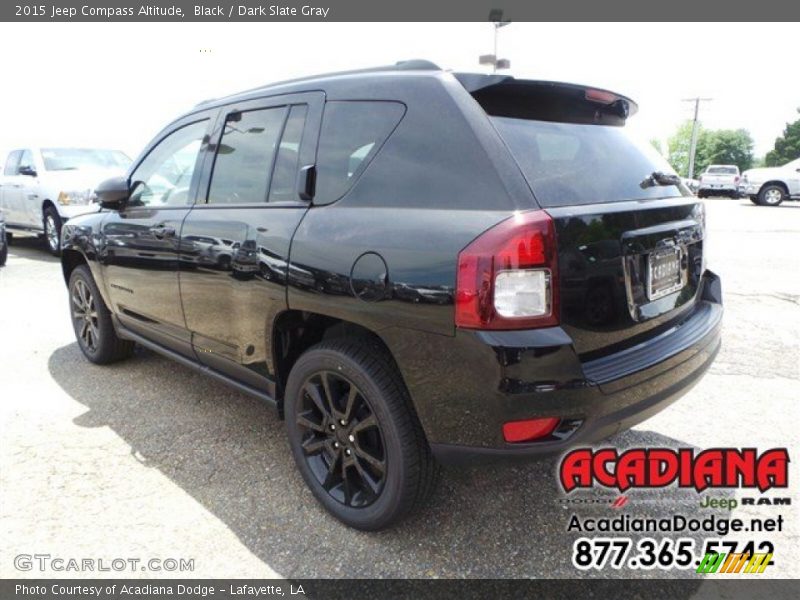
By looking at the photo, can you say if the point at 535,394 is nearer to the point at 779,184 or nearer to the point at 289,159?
the point at 289,159

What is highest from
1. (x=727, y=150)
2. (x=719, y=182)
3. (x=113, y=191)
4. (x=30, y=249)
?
(x=727, y=150)

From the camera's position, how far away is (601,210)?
1987 millimetres

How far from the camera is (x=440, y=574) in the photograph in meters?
2.12

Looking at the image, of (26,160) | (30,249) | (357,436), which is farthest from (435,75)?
(30,249)

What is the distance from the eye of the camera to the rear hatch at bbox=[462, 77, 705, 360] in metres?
1.90

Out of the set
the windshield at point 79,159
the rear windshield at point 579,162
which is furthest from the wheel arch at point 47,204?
the rear windshield at point 579,162

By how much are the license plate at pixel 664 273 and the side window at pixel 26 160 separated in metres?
10.9

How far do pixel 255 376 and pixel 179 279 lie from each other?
0.77 meters

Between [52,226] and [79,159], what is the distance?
4.57 feet

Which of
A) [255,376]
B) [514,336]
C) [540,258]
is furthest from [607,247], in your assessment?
[255,376]

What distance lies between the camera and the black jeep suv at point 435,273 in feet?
6.02

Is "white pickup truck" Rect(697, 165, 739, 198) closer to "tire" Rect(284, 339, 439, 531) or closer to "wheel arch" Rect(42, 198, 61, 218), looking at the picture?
"wheel arch" Rect(42, 198, 61, 218)

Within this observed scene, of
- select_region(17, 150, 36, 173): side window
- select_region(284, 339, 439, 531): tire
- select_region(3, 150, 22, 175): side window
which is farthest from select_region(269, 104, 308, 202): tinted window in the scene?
select_region(3, 150, 22, 175): side window

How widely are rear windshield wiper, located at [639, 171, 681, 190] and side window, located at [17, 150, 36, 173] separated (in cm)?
1067
